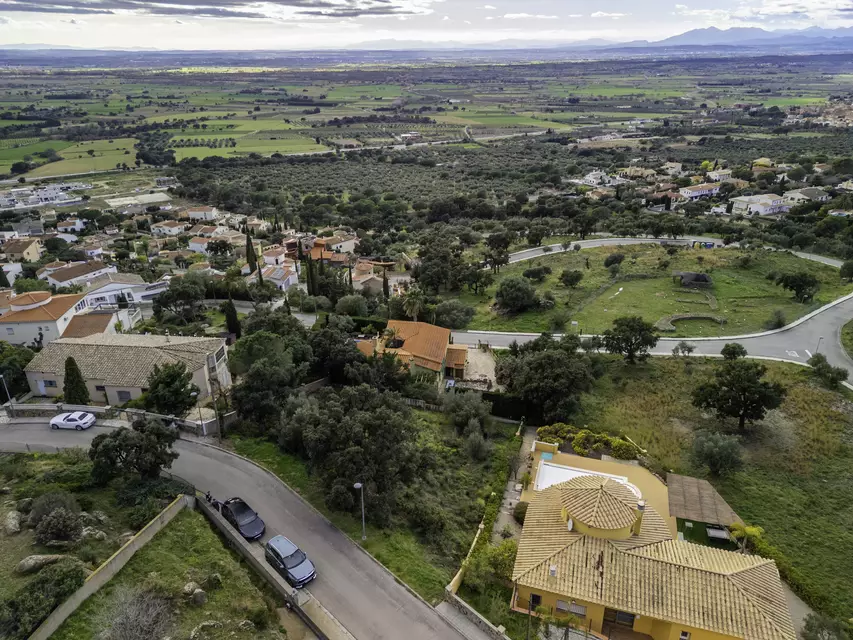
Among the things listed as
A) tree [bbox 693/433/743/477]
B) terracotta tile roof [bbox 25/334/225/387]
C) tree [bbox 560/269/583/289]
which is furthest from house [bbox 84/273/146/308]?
tree [bbox 693/433/743/477]

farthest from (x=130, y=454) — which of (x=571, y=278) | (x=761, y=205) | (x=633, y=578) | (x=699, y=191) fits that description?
(x=699, y=191)

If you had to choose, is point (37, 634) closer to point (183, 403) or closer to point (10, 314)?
point (183, 403)

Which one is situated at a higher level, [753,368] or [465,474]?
[753,368]

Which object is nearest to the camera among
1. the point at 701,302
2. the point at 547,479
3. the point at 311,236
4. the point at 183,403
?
the point at 547,479

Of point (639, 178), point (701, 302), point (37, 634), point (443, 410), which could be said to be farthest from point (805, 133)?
point (37, 634)

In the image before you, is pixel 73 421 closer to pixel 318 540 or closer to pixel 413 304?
pixel 318 540

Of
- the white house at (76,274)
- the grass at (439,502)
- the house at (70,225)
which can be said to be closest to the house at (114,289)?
the white house at (76,274)
